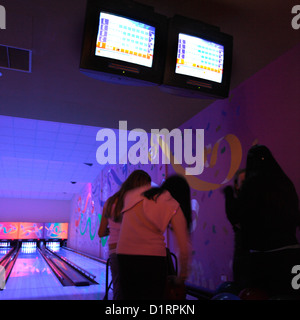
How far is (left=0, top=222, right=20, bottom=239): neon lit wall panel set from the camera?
1481 cm

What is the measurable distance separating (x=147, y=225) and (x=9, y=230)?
50.2 ft

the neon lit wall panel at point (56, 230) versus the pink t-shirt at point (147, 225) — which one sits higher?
the pink t-shirt at point (147, 225)

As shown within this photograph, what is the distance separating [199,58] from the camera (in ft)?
7.45

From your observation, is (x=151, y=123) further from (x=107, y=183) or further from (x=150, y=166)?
(x=107, y=183)

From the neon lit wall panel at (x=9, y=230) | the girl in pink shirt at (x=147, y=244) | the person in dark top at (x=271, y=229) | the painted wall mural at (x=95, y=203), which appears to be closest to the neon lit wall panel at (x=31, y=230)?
the neon lit wall panel at (x=9, y=230)

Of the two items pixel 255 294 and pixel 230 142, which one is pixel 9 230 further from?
pixel 255 294

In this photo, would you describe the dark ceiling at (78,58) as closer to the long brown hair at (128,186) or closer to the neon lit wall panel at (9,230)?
the long brown hair at (128,186)

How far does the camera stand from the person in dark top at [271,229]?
1.90 metres

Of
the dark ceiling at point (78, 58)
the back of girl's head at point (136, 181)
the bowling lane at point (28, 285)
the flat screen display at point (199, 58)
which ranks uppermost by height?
the dark ceiling at point (78, 58)

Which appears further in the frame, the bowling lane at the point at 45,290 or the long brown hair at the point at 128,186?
the bowling lane at the point at 45,290

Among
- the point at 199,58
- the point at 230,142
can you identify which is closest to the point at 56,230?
the point at 230,142

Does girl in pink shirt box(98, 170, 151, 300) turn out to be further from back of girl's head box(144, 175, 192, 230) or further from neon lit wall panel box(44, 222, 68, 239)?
neon lit wall panel box(44, 222, 68, 239)

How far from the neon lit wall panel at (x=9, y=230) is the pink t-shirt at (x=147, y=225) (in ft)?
49.7
